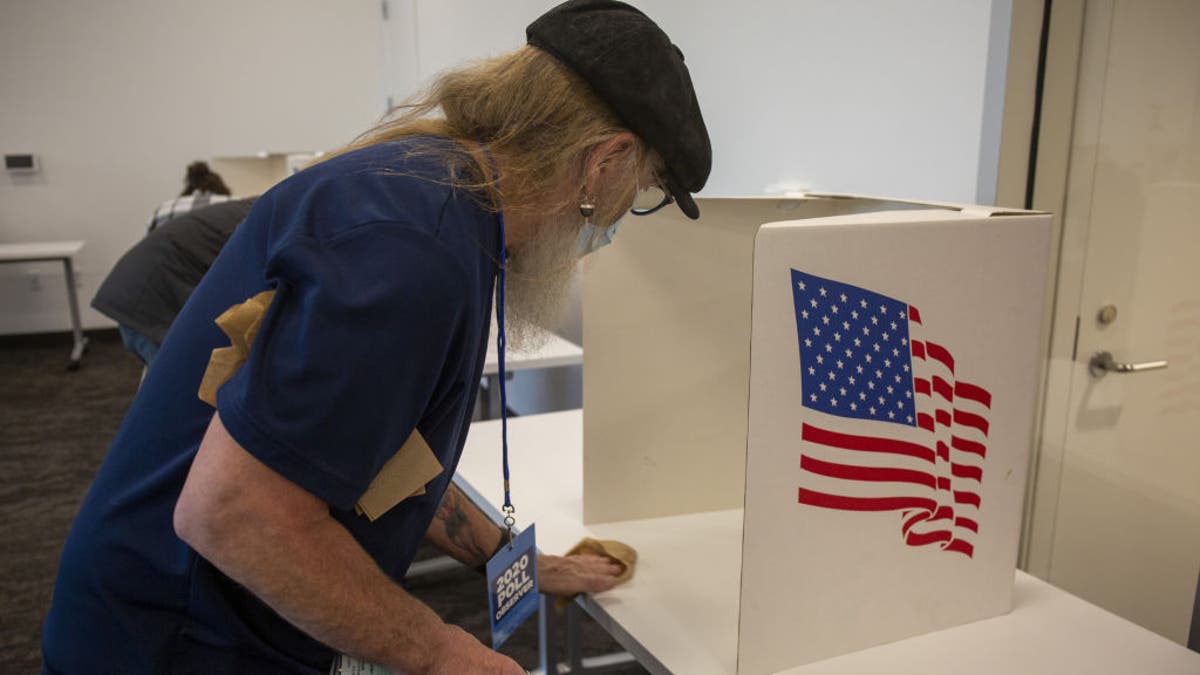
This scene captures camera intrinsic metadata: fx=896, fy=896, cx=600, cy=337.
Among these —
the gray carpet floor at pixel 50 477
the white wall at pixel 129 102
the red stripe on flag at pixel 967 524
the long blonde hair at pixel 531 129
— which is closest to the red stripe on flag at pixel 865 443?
the red stripe on flag at pixel 967 524

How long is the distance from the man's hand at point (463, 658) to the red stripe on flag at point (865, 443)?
0.38 meters

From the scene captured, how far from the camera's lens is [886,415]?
0.96 metres

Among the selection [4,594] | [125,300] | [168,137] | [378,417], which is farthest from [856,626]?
[168,137]

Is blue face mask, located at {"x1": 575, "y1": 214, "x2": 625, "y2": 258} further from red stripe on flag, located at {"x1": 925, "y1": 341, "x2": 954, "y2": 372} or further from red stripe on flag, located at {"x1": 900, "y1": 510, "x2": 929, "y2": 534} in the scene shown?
red stripe on flag, located at {"x1": 900, "y1": 510, "x2": 929, "y2": 534}

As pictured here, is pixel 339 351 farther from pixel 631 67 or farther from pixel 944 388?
pixel 944 388

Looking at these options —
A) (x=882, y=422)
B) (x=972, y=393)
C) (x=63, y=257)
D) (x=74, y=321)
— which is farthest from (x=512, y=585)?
(x=74, y=321)

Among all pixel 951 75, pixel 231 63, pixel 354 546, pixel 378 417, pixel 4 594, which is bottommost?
pixel 4 594

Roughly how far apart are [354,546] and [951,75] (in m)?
1.41

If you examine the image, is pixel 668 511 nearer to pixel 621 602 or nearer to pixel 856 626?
pixel 621 602

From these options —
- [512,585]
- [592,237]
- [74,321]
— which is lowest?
[74,321]

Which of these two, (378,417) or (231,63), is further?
(231,63)

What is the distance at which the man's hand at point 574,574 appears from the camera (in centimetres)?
120

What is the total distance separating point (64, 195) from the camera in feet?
19.8

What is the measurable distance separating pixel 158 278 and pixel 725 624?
2.22 metres
